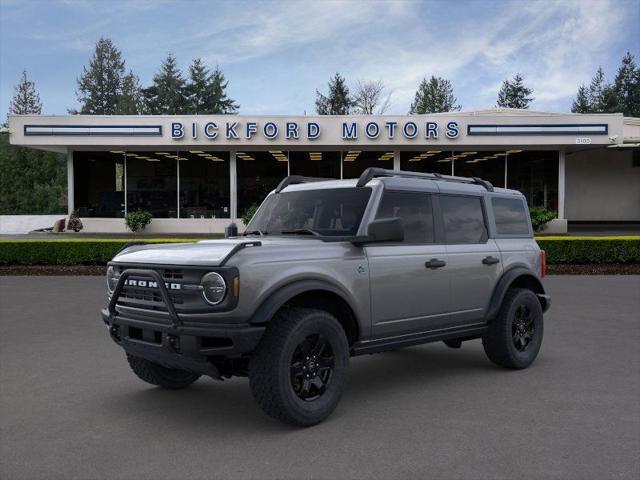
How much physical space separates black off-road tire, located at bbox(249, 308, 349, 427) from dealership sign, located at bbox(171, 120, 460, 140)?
22484 mm

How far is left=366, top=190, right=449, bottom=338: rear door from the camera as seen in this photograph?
526 cm

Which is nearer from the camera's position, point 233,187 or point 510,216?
point 510,216

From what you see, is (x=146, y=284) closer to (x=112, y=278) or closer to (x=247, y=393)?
(x=112, y=278)

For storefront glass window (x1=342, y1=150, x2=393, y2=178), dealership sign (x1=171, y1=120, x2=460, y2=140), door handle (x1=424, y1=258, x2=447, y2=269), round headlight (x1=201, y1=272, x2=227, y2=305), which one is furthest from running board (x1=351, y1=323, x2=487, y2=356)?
storefront glass window (x1=342, y1=150, x2=393, y2=178)

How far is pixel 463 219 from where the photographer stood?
6.29m

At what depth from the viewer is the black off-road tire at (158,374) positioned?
5.54 m

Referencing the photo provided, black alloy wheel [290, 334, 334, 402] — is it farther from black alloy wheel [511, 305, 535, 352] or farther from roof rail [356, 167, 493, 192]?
black alloy wheel [511, 305, 535, 352]

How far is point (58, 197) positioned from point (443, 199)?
2305 inches

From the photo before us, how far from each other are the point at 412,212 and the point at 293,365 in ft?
6.49

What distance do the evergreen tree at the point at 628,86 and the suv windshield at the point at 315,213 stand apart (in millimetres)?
81476

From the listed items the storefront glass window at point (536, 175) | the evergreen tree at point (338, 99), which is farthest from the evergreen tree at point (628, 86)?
the storefront glass window at point (536, 175)

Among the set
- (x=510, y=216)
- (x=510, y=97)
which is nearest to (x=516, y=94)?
(x=510, y=97)

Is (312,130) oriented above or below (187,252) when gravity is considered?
above

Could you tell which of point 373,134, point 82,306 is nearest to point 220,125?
point 373,134
